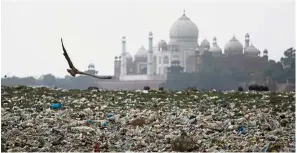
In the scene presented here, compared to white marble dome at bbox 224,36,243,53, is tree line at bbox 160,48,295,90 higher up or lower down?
lower down

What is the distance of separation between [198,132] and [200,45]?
53.5 metres

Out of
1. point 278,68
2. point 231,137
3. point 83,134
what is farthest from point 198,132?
point 278,68

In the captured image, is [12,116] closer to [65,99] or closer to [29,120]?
[29,120]

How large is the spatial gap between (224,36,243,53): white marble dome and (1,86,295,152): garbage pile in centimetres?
4499

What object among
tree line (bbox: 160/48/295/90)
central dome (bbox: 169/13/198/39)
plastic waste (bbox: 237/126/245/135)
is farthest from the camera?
central dome (bbox: 169/13/198/39)

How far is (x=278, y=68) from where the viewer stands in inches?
1587

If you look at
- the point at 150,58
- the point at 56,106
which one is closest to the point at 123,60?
the point at 150,58

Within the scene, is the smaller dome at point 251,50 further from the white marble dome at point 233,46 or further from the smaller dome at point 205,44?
the smaller dome at point 205,44

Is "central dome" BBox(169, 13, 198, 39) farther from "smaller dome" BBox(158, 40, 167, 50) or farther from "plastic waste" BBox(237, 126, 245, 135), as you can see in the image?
"plastic waste" BBox(237, 126, 245, 135)

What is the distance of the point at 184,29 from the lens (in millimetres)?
55906

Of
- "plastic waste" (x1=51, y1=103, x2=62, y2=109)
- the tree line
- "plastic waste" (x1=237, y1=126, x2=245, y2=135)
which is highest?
the tree line

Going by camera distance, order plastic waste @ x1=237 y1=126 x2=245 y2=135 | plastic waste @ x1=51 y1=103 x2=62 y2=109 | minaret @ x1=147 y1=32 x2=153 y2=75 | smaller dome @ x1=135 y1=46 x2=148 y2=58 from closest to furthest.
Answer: plastic waste @ x1=237 y1=126 x2=245 y2=135 → plastic waste @ x1=51 y1=103 x2=62 y2=109 → minaret @ x1=147 y1=32 x2=153 y2=75 → smaller dome @ x1=135 y1=46 x2=148 y2=58

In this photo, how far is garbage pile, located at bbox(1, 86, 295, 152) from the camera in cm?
677

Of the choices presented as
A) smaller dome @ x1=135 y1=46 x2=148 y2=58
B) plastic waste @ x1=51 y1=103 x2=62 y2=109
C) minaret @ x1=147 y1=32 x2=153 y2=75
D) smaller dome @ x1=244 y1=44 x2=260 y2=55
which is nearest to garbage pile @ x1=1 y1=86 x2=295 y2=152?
plastic waste @ x1=51 y1=103 x2=62 y2=109
